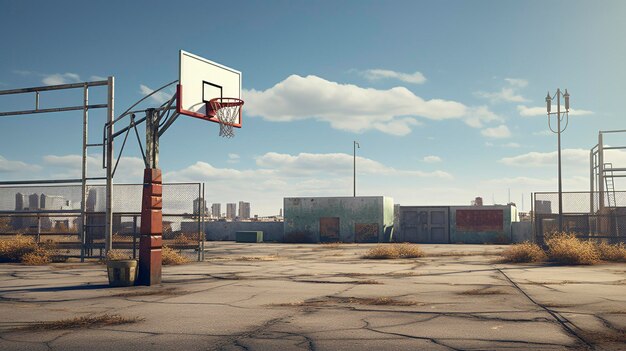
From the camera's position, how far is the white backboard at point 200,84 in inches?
605

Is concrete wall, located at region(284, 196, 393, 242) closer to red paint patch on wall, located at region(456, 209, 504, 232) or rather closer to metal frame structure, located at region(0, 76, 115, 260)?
red paint patch on wall, located at region(456, 209, 504, 232)

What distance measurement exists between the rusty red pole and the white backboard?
→ 5.32ft

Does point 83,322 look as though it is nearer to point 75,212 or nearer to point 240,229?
point 75,212

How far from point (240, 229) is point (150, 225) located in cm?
3818

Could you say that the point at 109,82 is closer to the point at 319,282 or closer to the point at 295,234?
the point at 319,282

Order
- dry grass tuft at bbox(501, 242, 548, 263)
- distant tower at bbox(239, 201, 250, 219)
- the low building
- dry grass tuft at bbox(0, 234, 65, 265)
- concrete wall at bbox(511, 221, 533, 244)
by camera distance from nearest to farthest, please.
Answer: dry grass tuft at bbox(501, 242, 548, 263)
dry grass tuft at bbox(0, 234, 65, 265)
concrete wall at bbox(511, 221, 533, 244)
the low building
distant tower at bbox(239, 201, 250, 219)

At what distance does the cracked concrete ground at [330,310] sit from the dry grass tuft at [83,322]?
0.88 ft

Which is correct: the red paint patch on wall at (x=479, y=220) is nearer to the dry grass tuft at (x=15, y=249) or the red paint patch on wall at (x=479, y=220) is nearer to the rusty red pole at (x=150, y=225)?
the dry grass tuft at (x=15, y=249)

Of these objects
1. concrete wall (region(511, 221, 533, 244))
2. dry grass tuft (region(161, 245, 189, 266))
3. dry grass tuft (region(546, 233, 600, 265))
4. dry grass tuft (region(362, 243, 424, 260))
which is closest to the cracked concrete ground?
dry grass tuft (region(546, 233, 600, 265))

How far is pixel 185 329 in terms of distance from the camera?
321 inches

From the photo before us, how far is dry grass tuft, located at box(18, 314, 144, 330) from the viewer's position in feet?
27.5

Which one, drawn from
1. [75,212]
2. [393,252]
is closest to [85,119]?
[75,212]

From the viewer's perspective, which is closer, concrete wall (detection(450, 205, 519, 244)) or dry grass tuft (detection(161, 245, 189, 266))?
dry grass tuft (detection(161, 245, 189, 266))

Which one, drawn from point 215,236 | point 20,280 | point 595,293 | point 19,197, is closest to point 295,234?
point 215,236
